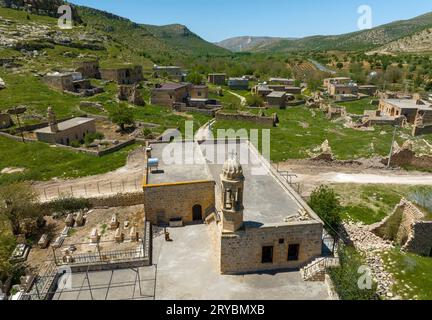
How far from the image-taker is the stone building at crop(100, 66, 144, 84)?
8031 cm

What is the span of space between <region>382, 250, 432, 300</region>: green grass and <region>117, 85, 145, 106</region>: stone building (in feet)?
176

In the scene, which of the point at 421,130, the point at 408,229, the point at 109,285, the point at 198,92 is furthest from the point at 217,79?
the point at 109,285

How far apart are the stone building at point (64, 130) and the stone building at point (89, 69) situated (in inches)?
1448

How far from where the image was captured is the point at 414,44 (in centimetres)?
14412

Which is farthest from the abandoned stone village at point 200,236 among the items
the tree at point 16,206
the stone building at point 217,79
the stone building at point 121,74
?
the stone building at point 217,79

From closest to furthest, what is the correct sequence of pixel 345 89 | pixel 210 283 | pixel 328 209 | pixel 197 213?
pixel 210 283, pixel 328 209, pixel 197 213, pixel 345 89

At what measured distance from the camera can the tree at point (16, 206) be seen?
24.6 metres

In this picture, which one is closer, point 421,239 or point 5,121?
point 421,239

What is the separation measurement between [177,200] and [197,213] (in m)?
1.94

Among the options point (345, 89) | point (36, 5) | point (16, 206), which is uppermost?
point (36, 5)

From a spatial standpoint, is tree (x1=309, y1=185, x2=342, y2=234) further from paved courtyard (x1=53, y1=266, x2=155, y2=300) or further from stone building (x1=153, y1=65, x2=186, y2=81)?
stone building (x1=153, y1=65, x2=186, y2=81)

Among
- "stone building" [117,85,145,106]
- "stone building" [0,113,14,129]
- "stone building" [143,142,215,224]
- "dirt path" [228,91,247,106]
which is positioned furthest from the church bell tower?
"dirt path" [228,91,247,106]

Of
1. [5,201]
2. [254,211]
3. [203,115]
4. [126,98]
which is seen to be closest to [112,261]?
[254,211]

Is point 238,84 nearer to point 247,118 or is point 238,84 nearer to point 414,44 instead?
point 247,118
